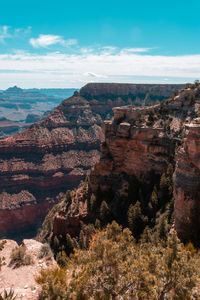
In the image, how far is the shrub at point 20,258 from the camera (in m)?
27.8

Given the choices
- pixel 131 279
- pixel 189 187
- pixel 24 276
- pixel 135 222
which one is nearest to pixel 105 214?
pixel 135 222

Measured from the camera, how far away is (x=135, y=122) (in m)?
51.5

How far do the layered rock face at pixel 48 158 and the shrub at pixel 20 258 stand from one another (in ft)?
245

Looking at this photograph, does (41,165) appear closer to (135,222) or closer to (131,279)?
(135,222)

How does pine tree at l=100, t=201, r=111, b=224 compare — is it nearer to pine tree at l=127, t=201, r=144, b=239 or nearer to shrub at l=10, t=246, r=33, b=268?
pine tree at l=127, t=201, r=144, b=239

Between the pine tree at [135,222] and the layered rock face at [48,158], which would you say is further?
the layered rock face at [48,158]

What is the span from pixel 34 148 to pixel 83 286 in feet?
369

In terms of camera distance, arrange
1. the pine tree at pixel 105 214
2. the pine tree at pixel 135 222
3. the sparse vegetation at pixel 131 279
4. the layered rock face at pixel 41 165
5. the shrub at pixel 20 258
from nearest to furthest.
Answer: the sparse vegetation at pixel 131 279, the shrub at pixel 20 258, the pine tree at pixel 135 222, the pine tree at pixel 105 214, the layered rock face at pixel 41 165

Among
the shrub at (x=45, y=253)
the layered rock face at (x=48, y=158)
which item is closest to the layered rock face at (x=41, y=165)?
the layered rock face at (x=48, y=158)

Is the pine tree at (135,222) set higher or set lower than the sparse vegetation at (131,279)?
lower

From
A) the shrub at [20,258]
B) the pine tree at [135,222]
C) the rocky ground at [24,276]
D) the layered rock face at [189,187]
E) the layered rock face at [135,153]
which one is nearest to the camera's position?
the rocky ground at [24,276]

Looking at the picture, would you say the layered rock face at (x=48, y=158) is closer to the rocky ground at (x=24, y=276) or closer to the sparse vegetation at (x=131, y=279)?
the rocky ground at (x=24, y=276)

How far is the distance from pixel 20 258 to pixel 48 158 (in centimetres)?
9500

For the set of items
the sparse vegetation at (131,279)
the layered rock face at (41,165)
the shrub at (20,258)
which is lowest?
the layered rock face at (41,165)
